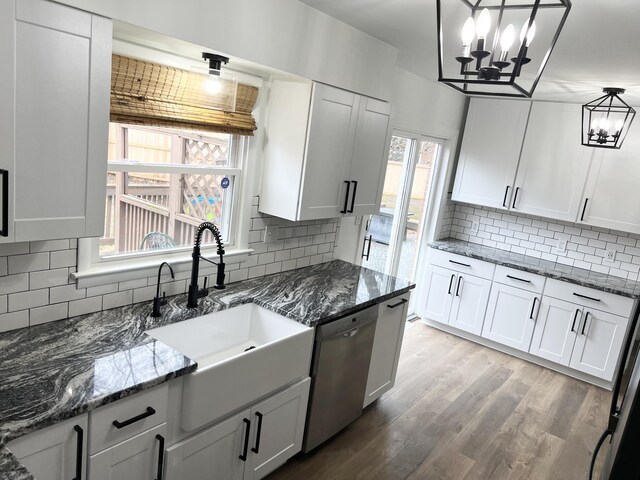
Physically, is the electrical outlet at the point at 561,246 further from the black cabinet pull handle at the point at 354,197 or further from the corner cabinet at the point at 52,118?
the corner cabinet at the point at 52,118

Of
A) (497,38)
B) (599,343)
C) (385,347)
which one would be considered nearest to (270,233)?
(385,347)

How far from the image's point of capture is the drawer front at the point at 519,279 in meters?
4.31

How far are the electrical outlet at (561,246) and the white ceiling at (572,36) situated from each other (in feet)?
4.99

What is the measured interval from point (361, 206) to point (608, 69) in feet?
5.62

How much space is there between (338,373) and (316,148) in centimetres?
130

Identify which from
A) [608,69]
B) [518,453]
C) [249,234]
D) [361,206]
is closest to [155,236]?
[249,234]

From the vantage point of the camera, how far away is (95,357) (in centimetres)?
182

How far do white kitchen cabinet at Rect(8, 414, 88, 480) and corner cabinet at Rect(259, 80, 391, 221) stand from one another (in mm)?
1575

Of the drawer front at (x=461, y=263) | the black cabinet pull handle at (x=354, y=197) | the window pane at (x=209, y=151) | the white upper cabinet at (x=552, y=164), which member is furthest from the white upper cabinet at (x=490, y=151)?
the window pane at (x=209, y=151)

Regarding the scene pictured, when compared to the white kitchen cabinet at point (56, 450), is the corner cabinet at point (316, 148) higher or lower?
higher

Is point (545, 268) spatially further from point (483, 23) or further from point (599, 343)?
point (483, 23)

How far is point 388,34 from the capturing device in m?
2.80

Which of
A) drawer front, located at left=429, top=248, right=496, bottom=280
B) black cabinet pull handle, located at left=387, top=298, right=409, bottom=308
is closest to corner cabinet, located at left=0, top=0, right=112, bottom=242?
black cabinet pull handle, located at left=387, top=298, right=409, bottom=308

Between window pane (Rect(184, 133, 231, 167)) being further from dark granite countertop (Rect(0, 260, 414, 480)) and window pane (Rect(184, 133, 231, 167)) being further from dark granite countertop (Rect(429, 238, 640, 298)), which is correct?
dark granite countertop (Rect(429, 238, 640, 298))
